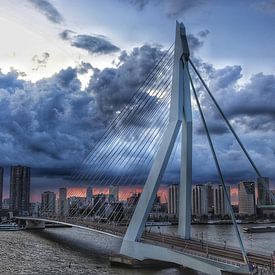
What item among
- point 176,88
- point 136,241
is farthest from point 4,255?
point 176,88

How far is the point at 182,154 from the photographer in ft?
95.1

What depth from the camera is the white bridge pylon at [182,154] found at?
27.5 meters

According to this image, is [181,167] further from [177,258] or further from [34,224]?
[34,224]

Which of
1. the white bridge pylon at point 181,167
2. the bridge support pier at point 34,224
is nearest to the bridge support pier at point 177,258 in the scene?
the white bridge pylon at point 181,167

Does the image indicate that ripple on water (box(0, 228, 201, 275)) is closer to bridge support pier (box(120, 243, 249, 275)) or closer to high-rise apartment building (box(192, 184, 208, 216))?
bridge support pier (box(120, 243, 249, 275))

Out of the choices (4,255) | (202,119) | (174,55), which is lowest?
(4,255)

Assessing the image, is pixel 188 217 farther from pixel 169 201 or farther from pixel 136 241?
pixel 169 201

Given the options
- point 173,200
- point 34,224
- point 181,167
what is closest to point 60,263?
point 181,167

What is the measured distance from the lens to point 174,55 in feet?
97.7

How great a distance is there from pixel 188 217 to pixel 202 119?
7045mm

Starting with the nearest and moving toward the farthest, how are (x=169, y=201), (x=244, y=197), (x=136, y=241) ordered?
(x=136, y=241), (x=169, y=201), (x=244, y=197)

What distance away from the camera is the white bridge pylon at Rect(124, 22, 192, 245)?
1083 inches

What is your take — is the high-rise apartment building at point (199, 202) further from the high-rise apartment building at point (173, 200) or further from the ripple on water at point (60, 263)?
the ripple on water at point (60, 263)

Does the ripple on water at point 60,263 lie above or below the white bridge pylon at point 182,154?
below
